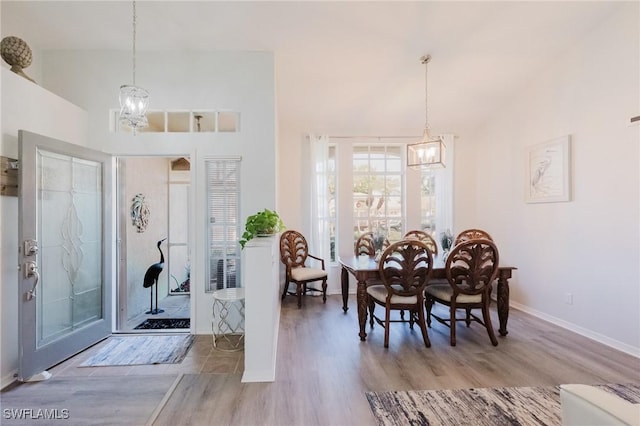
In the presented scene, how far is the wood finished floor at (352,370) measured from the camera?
A: 6.46 ft

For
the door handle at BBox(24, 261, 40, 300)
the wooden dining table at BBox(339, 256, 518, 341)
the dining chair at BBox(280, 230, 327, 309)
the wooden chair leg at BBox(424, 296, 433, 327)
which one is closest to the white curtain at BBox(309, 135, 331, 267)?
the dining chair at BBox(280, 230, 327, 309)

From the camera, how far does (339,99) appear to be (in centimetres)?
416

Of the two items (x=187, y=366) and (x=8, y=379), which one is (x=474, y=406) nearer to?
(x=187, y=366)

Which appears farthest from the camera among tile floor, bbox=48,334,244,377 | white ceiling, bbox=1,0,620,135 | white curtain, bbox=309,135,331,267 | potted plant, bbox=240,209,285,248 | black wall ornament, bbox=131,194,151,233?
white curtain, bbox=309,135,331,267

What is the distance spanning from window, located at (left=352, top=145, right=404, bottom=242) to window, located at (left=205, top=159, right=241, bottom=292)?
2214 mm

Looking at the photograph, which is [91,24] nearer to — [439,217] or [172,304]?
[172,304]

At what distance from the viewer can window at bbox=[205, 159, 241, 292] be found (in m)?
3.28

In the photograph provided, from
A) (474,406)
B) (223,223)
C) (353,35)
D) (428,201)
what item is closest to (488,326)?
(474,406)

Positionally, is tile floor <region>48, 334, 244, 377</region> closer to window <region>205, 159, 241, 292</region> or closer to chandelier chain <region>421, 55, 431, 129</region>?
window <region>205, 159, 241, 292</region>

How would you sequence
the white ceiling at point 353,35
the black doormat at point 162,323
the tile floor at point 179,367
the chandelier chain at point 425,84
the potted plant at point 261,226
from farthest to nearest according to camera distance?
the black doormat at point 162,323
the chandelier chain at point 425,84
the white ceiling at point 353,35
the potted plant at point 261,226
the tile floor at point 179,367

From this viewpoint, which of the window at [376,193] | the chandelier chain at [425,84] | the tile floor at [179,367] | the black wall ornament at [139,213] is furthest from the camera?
the window at [376,193]

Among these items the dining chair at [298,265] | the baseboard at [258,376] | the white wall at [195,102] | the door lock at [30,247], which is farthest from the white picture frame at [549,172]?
the door lock at [30,247]

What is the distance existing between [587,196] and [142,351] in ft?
15.7

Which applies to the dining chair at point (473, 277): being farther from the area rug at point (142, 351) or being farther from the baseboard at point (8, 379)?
the baseboard at point (8, 379)
